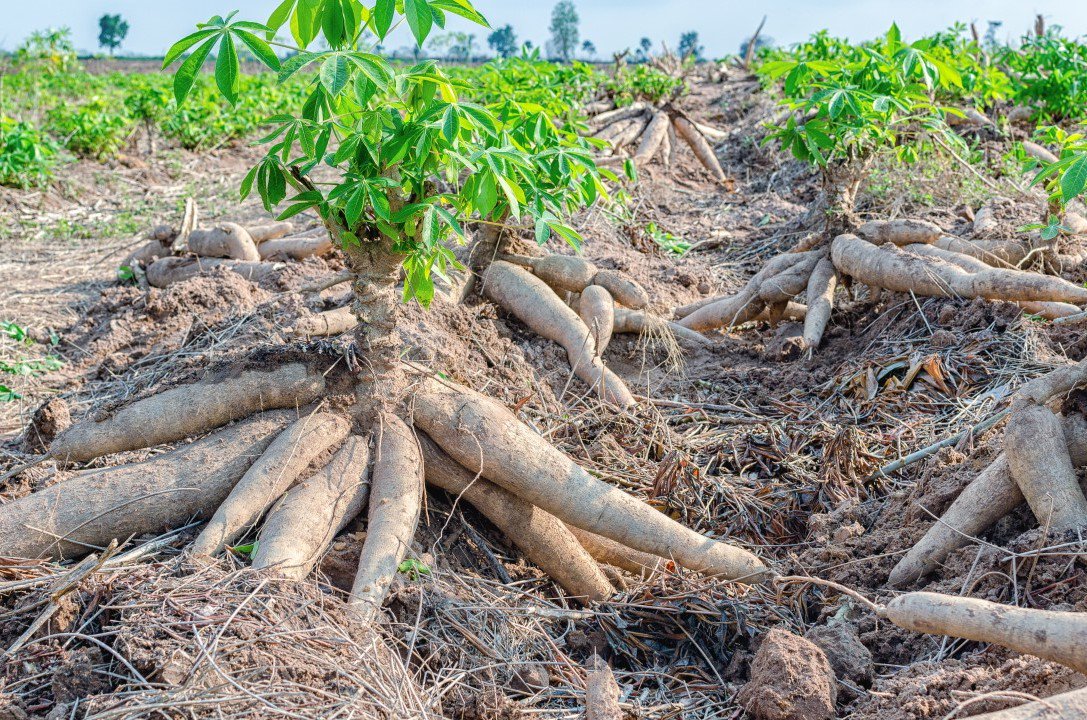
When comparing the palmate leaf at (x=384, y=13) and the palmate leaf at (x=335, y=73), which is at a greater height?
the palmate leaf at (x=384, y=13)

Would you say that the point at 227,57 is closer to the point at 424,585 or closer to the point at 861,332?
the point at 424,585

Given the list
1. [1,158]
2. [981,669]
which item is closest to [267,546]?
[981,669]

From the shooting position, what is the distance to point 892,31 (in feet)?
15.3

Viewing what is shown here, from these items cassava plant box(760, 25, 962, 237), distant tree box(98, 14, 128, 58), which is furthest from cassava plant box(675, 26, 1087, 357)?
distant tree box(98, 14, 128, 58)

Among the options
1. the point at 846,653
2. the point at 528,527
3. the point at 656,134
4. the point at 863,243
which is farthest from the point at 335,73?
the point at 656,134

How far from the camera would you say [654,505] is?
11.4 ft

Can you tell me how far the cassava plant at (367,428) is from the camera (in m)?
2.47

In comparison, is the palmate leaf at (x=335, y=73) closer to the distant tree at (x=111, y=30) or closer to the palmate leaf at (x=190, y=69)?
the palmate leaf at (x=190, y=69)

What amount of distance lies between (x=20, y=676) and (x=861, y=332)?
415 cm

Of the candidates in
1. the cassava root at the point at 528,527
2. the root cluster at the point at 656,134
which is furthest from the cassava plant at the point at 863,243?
the root cluster at the point at 656,134

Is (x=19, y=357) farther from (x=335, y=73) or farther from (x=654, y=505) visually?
(x=335, y=73)

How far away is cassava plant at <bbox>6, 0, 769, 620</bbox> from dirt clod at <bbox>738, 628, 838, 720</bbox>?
67 centimetres

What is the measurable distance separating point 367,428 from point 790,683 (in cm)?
155

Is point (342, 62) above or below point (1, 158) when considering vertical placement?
above
